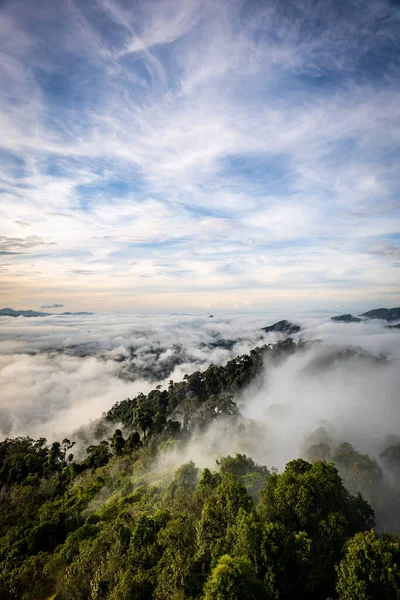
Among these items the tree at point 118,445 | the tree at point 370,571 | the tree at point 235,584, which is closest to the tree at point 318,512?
the tree at point 370,571

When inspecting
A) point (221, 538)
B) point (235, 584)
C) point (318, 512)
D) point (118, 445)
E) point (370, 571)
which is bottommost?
point (118, 445)

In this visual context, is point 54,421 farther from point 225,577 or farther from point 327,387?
point 225,577

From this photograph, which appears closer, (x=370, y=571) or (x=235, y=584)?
(x=235, y=584)

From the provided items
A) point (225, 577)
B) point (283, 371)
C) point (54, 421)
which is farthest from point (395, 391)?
point (54, 421)

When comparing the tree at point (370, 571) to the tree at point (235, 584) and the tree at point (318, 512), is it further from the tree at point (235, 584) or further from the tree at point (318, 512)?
the tree at point (235, 584)

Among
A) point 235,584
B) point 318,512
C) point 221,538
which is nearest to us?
point 235,584

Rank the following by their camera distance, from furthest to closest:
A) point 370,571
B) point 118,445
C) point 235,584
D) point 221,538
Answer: point 118,445 → point 221,538 → point 370,571 → point 235,584

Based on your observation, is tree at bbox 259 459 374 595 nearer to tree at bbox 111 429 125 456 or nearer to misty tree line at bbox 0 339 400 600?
misty tree line at bbox 0 339 400 600

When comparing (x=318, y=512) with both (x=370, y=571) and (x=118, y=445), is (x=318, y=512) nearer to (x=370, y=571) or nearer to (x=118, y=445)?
(x=370, y=571)

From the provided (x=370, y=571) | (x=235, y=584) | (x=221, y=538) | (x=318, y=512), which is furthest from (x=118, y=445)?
(x=370, y=571)
